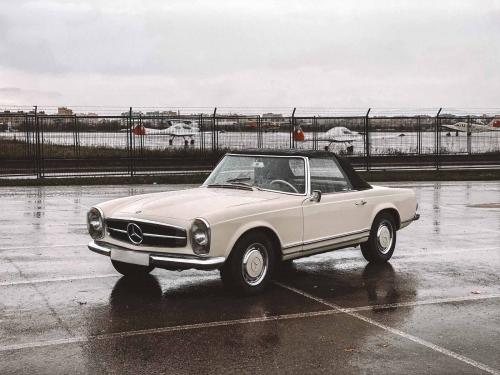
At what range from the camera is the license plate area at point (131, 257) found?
6.43 metres

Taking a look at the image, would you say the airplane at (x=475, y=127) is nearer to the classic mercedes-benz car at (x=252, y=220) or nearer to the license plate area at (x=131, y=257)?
the classic mercedes-benz car at (x=252, y=220)

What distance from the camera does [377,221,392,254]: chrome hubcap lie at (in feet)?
27.7

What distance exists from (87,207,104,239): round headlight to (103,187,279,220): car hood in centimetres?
10

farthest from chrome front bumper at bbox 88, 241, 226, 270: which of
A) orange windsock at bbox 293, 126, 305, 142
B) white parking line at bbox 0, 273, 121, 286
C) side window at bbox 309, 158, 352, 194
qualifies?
orange windsock at bbox 293, 126, 305, 142

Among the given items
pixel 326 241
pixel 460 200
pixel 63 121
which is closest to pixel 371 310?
pixel 326 241

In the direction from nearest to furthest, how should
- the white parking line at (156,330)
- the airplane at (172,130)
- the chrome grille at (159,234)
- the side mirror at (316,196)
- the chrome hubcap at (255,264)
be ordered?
the white parking line at (156,330)
the chrome grille at (159,234)
the chrome hubcap at (255,264)
the side mirror at (316,196)
the airplane at (172,130)

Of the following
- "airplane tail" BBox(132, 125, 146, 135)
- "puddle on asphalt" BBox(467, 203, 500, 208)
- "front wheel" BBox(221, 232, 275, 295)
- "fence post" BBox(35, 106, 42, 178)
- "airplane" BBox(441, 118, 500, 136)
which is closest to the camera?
"front wheel" BBox(221, 232, 275, 295)

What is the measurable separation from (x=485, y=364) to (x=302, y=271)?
3464 mm

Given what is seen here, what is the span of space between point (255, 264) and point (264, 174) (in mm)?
1337

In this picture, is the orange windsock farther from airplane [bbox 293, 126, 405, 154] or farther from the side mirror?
the side mirror

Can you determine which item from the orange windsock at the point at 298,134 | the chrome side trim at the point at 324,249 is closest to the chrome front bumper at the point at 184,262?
the chrome side trim at the point at 324,249

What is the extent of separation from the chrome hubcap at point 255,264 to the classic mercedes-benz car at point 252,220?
0.03ft

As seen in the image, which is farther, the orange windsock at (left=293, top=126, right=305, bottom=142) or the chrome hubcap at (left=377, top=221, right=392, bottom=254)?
the orange windsock at (left=293, top=126, right=305, bottom=142)

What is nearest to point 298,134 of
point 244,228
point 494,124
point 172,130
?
point 172,130
